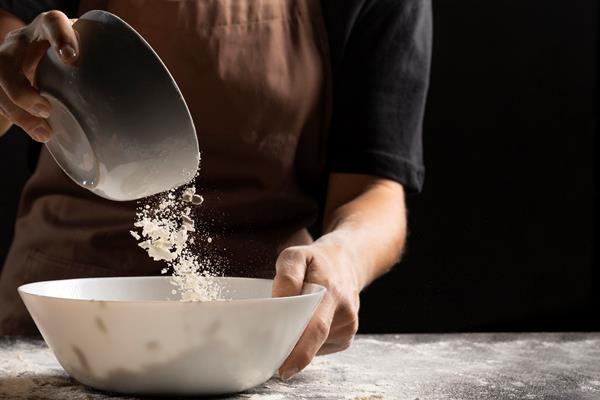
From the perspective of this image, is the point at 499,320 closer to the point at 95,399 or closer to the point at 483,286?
the point at 483,286

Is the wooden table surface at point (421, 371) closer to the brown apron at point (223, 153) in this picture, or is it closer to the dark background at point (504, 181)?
the brown apron at point (223, 153)

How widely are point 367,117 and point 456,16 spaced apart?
684mm

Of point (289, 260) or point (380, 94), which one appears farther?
point (380, 94)

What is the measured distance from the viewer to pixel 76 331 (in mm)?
637

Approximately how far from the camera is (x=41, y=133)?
2.32ft

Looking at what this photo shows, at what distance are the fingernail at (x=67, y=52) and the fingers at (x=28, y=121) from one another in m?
0.09

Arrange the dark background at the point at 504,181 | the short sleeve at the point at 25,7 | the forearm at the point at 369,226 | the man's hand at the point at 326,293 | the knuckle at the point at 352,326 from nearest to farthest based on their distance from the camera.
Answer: the man's hand at the point at 326,293
the knuckle at the point at 352,326
the forearm at the point at 369,226
the short sleeve at the point at 25,7
the dark background at the point at 504,181

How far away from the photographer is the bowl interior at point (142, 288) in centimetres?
78

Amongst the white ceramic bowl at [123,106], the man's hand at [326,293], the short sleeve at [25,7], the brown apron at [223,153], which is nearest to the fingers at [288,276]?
the man's hand at [326,293]

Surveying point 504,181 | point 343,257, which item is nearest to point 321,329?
point 343,257

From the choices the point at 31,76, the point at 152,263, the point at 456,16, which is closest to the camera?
the point at 31,76

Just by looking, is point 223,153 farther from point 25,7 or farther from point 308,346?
point 308,346

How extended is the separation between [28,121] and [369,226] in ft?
1.48

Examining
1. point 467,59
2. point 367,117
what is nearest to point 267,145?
point 367,117
